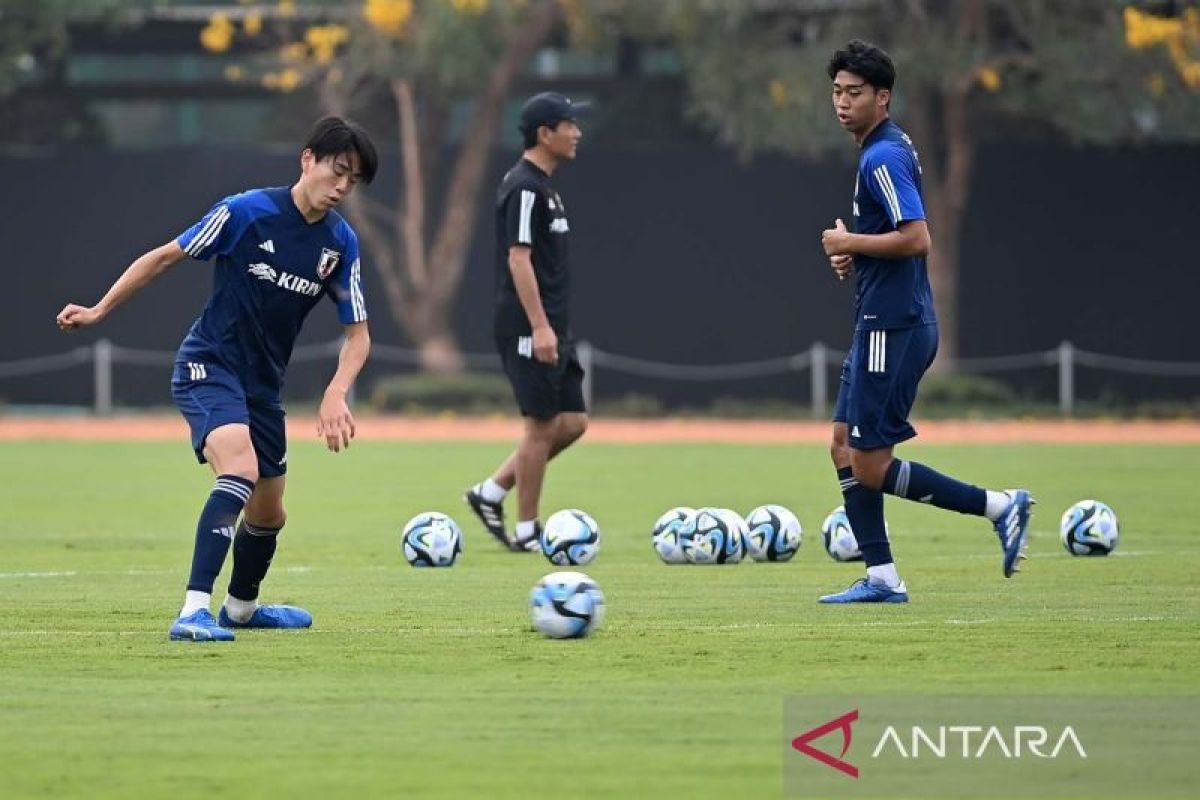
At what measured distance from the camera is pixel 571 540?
1420cm

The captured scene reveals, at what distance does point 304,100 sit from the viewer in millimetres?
39156

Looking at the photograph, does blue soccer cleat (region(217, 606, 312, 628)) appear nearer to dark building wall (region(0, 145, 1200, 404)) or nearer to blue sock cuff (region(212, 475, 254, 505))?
blue sock cuff (region(212, 475, 254, 505))

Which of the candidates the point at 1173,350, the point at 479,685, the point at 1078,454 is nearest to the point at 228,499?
the point at 479,685

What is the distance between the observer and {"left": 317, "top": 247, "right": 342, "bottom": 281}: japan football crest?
10.8 metres

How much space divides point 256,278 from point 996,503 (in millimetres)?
3638

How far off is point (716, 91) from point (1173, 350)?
8034 millimetres

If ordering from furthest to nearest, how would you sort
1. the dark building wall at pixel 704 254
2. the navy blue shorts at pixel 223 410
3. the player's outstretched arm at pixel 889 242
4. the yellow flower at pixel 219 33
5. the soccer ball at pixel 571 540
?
the dark building wall at pixel 704 254 → the yellow flower at pixel 219 33 → the soccer ball at pixel 571 540 → the player's outstretched arm at pixel 889 242 → the navy blue shorts at pixel 223 410

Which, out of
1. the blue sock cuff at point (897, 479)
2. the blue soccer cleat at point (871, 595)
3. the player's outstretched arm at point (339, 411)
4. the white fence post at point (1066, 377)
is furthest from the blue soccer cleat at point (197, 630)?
the white fence post at point (1066, 377)

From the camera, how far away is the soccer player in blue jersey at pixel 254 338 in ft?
34.1

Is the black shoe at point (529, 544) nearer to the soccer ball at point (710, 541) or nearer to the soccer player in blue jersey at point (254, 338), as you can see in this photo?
the soccer ball at point (710, 541)

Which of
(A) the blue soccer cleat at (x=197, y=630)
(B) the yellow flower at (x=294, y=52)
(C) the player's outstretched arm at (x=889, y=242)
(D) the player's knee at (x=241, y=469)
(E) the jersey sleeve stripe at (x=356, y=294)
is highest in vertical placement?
(B) the yellow flower at (x=294, y=52)

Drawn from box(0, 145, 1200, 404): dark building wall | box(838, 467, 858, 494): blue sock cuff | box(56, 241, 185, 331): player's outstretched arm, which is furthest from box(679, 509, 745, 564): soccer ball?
box(0, 145, 1200, 404): dark building wall

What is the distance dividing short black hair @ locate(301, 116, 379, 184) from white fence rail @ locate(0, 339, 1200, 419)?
80.8 ft

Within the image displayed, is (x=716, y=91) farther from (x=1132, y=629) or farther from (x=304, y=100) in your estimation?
(x=1132, y=629)
